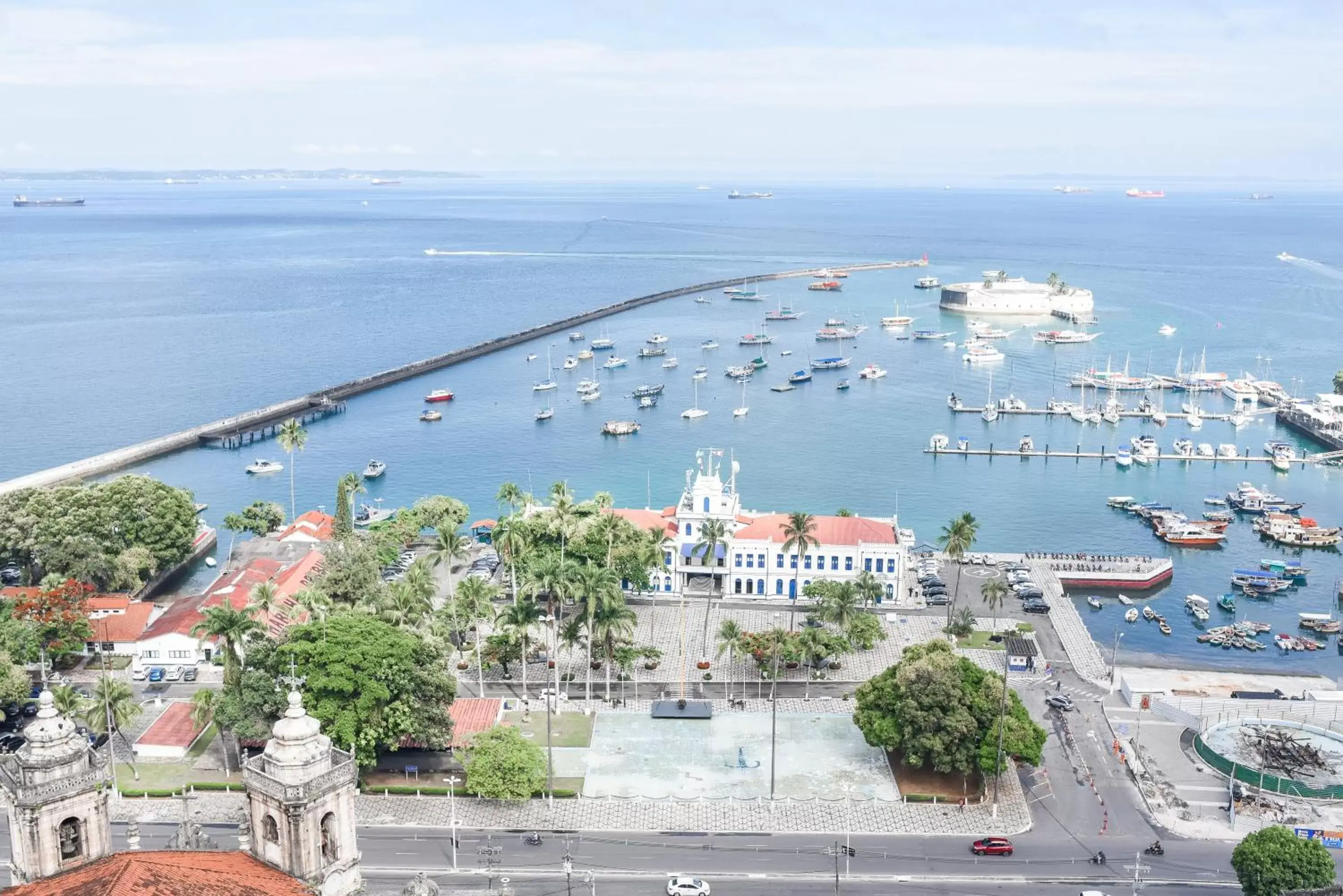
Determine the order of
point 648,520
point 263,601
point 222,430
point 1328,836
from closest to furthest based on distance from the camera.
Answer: point 1328,836 < point 263,601 < point 648,520 < point 222,430

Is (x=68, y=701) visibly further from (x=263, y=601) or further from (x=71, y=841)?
(x=71, y=841)

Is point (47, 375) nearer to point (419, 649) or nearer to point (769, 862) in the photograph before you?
point (419, 649)

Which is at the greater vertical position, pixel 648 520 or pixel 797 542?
pixel 797 542

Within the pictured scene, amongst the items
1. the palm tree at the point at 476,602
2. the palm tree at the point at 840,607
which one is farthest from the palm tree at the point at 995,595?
the palm tree at the point at 476,602

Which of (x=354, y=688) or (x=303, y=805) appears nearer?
(x=303, y=805)

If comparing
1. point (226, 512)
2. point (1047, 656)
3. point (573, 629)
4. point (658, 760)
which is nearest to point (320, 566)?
point (573, 629)

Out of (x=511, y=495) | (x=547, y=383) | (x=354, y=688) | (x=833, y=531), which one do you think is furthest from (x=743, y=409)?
(x=354, y=688)

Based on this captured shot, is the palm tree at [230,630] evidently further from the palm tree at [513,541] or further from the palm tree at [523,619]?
the palm tree at [513,541]
